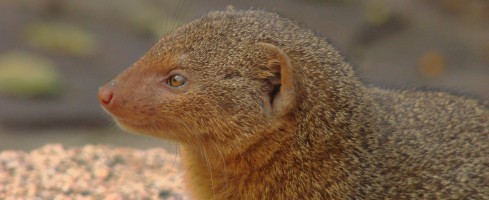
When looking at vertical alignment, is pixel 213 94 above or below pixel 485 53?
below

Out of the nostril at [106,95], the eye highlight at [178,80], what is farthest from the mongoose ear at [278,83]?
the nostril at [106,95]

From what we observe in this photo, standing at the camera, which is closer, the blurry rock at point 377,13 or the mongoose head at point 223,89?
the mongoose head at point 223,89

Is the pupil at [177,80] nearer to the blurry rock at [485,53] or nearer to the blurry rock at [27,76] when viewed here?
the blurry rock at [27,76]

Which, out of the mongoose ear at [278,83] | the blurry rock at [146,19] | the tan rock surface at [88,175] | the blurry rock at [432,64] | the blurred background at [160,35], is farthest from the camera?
the blurry rock at [432,64]

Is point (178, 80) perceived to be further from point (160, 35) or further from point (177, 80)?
point (160, 35)

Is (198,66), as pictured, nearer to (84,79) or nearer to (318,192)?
(318,192)

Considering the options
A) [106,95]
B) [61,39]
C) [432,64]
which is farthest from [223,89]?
[432,64]

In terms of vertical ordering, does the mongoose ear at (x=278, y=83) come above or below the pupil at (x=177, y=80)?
below
